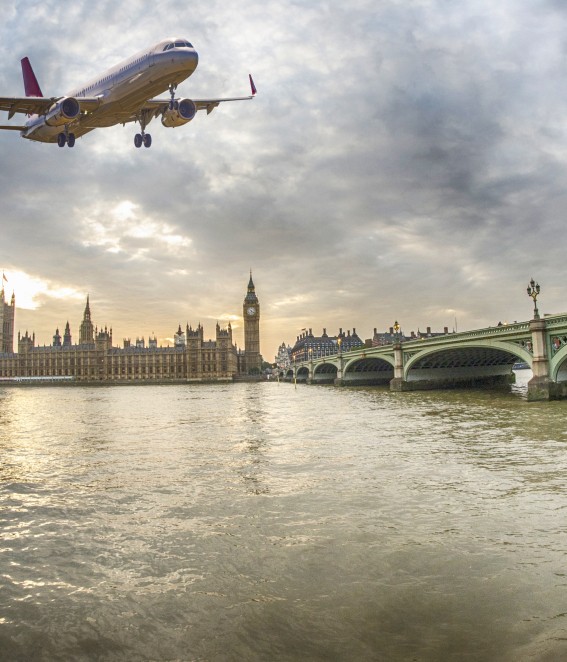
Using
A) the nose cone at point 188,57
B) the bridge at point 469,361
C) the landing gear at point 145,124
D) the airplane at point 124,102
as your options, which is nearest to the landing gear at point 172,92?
the airplane at point 124,102

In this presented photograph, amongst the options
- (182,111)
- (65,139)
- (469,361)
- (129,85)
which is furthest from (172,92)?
(469,361)

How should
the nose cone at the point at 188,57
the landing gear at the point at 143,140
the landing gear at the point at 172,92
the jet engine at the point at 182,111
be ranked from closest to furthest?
the nose cone at the point at 188,57
the landing gear at the point at 172,92
the jet engine at the point at 182,111
the landing gear at the point at 143,140

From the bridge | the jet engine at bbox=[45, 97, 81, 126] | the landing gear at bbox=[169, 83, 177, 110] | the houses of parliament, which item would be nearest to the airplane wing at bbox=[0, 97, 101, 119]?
the jet engine at bbox=[45, 97, 81, 126]

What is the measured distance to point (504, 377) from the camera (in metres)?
71.4

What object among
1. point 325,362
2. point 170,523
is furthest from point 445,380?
point 170,523

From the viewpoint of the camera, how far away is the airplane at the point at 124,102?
2623 centimetres

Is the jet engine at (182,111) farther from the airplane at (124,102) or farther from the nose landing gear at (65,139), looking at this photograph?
the nose landing gear at (65,139)

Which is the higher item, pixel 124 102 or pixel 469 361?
pixel 124 102

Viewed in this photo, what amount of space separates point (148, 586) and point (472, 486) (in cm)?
790

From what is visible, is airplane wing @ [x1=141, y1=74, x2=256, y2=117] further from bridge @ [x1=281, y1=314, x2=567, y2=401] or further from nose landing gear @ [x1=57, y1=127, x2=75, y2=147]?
bridge @ [x1=281, y1=314, x2=567, y2=401]

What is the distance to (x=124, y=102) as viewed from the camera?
95.7 feet

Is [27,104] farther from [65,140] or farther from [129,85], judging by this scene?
[129,85]

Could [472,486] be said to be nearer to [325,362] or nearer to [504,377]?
[504,377]

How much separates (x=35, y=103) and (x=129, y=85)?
653 centimetres
